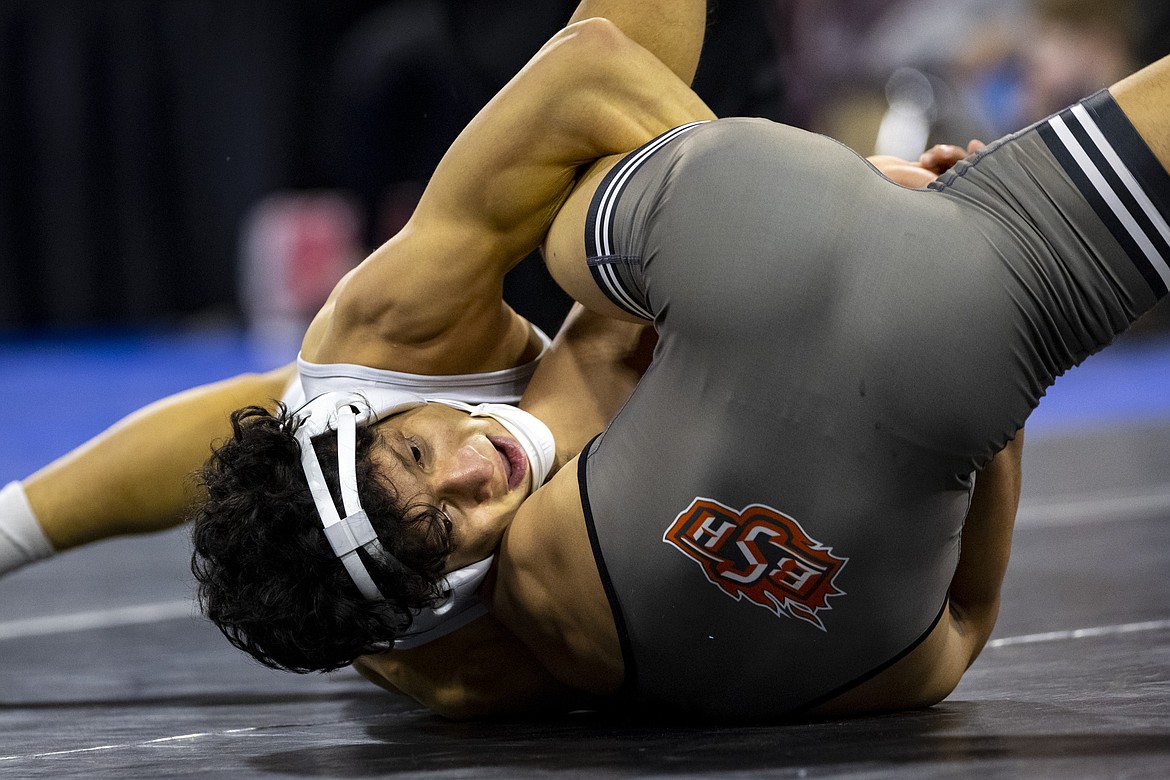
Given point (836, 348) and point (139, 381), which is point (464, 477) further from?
point (139, 381)

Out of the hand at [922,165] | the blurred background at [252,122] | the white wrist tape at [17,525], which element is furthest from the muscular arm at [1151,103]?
the blurred background at [252,122]

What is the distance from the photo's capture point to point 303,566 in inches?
72.4

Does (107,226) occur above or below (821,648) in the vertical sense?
below

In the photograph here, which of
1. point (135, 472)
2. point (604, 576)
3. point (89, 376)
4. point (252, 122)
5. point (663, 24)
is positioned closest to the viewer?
point (604, 576)

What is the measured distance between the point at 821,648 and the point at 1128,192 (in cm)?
61

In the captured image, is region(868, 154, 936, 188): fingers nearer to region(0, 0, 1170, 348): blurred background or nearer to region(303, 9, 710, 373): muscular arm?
region(303, 9, 710, 373): muscular arm

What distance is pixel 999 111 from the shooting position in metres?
8.20

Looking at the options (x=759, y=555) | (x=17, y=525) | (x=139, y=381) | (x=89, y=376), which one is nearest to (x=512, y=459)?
(x=759, y=555)

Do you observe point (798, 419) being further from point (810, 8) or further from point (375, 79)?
point (810, 8)

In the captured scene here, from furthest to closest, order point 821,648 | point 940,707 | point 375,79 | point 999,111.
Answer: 1. point 999,111
2. point 375,79
3. point 940,707
4. point 821,648

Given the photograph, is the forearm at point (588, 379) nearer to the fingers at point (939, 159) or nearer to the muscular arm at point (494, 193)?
the muscular arm at point (494, 193)

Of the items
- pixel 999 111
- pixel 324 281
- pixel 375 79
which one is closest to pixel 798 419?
pixel 375 79

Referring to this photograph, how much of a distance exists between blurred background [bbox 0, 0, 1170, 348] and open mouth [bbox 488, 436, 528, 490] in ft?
20.7

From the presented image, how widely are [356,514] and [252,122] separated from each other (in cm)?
998
